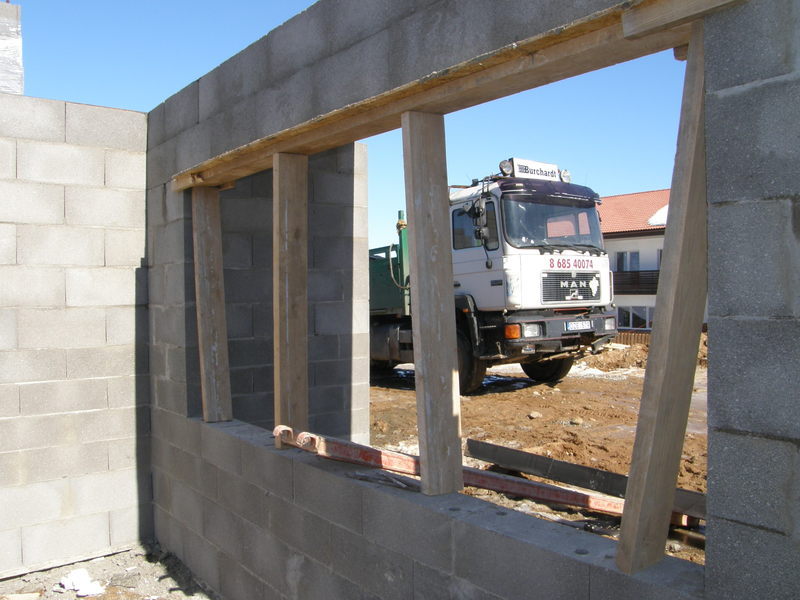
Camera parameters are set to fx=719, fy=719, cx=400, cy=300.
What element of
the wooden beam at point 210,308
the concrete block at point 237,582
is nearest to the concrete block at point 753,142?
the concrete block at point 237,582

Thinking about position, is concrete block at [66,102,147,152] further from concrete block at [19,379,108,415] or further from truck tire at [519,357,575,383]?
truck tire at [519,357,575,383]

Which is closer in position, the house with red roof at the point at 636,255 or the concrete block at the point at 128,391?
the concrete block at the point at 128,391

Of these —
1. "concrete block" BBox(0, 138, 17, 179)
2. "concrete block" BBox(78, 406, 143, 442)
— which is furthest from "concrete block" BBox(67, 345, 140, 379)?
"concrete block" BBox(0, 138, 17, 179)

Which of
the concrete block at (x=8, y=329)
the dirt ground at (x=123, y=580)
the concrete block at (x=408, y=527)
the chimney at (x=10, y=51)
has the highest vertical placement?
the chimney at (x=10, y=51)

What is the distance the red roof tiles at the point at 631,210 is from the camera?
25.6m

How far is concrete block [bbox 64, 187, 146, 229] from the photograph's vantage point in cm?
536

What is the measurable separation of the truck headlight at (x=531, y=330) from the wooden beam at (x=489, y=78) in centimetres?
659

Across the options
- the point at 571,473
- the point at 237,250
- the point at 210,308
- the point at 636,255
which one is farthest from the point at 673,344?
the point at 636,255

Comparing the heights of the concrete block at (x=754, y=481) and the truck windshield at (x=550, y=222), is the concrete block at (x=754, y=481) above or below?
below

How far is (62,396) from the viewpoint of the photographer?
530 centimetres

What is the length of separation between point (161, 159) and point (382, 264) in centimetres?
746

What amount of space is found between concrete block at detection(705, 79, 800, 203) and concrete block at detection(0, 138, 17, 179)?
15.8 feet

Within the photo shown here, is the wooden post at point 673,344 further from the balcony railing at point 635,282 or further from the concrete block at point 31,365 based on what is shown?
the balcony railing at point 635,282

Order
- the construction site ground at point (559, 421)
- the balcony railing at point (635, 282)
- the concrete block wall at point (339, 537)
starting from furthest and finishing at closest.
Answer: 1. the balcony railing at point (635, 282)
2. the construction site ground at point (559, 421)
3. the concrete block wall at point (339, 537)
